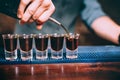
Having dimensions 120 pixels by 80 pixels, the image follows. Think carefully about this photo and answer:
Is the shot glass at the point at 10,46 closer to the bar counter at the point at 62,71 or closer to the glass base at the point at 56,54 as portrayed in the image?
the bar counter at the point at 62,71

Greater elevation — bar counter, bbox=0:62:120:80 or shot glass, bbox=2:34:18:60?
shot glass, bbox=2:34:18:60

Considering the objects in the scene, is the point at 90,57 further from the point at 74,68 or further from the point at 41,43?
the point at 41,43

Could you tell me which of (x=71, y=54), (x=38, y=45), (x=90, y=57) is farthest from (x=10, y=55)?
(x=90, y=57)

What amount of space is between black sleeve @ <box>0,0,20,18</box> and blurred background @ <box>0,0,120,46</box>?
80cm

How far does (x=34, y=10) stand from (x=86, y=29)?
1192 mm

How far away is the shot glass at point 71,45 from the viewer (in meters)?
1.83

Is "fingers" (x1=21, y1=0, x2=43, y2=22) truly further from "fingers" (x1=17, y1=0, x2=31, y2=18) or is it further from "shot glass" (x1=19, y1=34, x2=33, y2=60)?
"shot glass" (x1=19, y1=34, x2=33, y2=60)

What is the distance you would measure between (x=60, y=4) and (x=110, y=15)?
0.61 meters

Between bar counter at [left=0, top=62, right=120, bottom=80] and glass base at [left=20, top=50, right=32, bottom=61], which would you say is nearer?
bar counter at [left=0, top=62, right=120, bottom=80]

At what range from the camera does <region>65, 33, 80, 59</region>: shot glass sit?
6.00 ft

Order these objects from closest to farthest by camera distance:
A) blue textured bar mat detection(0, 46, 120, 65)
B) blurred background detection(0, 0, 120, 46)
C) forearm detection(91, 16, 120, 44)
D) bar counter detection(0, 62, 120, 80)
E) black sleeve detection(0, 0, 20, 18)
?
bar counter detection(0, 62, 120, 80)
blue textured bar mat detection(0, 46, 120, 65)
black sleeve detection(0, 0, 20, 18)
forearm detection(91, 16, 120, 44)
blurred background detection(0, 0, 120, 46)

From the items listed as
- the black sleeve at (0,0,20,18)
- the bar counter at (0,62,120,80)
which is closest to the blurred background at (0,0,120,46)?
the black sleeve at (0,0,20,18)

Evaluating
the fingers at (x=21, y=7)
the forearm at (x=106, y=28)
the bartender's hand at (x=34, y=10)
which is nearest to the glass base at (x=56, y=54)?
the bartender's hand at (x=34, y=10)

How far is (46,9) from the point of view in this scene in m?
1.94
